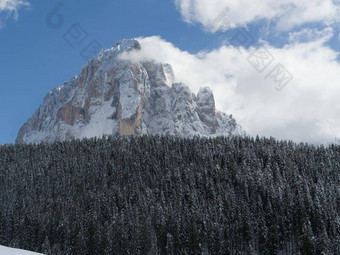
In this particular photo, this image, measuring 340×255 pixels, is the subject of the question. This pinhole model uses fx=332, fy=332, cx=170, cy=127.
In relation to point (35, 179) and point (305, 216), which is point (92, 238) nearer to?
point (305, 216)

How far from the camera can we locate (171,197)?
128 m

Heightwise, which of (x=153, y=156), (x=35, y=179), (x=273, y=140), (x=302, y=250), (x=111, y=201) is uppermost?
(x=273, y=140)

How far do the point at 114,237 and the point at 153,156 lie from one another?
7977 centimetres

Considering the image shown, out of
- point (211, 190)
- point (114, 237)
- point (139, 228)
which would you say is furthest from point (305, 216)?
point (114, 237)

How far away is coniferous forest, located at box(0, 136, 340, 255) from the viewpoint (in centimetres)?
9094

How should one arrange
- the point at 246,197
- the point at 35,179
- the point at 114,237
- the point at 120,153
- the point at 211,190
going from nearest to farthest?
the point at 114,237 < the point at 246,197 < the point at 211,190 < the point at 35,179 < the point at 120,153

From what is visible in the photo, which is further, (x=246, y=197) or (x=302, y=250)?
(x=246, y=197)

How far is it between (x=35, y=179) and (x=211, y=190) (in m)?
92.0

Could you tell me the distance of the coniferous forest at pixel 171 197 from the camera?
90938 millimetres

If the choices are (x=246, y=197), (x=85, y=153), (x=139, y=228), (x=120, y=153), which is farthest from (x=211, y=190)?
(x=85, y=153)

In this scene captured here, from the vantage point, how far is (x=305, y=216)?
3637 inches

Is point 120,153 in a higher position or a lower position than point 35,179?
higher

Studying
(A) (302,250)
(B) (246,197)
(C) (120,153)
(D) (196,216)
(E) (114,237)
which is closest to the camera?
(A) (302,250)

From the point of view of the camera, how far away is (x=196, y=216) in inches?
3915
